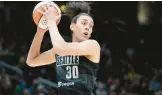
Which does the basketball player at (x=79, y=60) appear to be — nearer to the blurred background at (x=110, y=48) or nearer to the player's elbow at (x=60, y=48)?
the player's elbow at (x=60, y=48)

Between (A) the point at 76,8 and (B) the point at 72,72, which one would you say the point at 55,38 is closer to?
(B) the point at 72,72

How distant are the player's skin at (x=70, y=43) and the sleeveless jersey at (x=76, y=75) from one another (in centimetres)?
7

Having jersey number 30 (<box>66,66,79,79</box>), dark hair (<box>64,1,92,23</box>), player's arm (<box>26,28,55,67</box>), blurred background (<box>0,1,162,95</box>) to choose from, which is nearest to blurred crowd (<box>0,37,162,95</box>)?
blurred background (<box>0,1,162,95</box>)

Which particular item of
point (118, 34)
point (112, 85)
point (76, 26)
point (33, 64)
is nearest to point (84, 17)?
point (76, 26)

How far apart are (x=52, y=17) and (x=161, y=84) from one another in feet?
26.8

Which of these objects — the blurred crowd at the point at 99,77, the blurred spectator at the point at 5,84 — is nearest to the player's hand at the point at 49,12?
the blurred crowd at the point at 99,77

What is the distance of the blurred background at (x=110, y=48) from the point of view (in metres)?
11.2

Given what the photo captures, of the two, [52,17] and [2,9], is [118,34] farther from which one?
[52,17]

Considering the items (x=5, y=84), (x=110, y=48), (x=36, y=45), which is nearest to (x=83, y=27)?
(x=36, y=45)

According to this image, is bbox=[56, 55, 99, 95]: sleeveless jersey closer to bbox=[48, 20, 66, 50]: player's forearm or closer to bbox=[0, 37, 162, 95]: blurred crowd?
bbox=[48, 20, 66, 50]: player's forearm

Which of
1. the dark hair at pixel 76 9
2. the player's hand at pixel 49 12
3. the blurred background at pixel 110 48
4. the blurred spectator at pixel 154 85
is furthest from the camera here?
the blurred background at pixel 110 48

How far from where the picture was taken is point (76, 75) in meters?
3.40

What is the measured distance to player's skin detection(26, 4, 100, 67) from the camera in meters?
3.16

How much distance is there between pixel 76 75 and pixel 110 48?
343 inches
